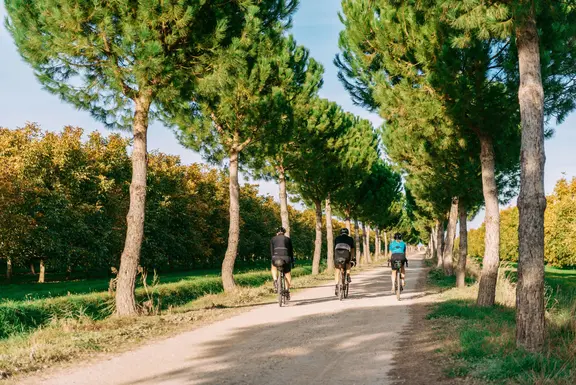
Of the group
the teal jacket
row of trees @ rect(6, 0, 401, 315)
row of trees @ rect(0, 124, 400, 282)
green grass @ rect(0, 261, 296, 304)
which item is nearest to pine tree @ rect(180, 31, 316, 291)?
row of trees @ rect(6, 0, 401, 315)

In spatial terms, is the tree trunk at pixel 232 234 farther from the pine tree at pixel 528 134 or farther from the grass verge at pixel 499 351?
the pine tree at pixel 528 134

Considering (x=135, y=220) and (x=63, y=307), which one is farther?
(x=63, y=307)

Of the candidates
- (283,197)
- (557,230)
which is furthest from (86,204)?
(557,230)

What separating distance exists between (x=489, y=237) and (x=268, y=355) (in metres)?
7.18

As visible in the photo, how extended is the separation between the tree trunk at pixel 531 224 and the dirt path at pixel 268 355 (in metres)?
2.02

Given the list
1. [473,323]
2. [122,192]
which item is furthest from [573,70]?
[122,192]

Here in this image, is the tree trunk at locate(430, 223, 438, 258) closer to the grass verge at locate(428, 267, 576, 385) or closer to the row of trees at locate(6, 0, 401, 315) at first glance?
the row of trees at locate(6, 0, 401, 315)

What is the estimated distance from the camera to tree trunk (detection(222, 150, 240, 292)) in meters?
17.9

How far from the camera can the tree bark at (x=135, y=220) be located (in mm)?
11156

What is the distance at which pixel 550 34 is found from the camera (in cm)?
1013

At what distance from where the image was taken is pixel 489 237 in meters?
11.9

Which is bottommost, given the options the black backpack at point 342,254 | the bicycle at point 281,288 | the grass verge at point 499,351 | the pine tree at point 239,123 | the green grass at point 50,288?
the green grass at point 50,288

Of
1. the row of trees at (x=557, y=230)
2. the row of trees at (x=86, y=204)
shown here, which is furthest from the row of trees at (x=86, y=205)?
the row of trees at (x=557, y=230)

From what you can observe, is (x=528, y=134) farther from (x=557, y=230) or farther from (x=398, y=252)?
(x=557, y=230)
